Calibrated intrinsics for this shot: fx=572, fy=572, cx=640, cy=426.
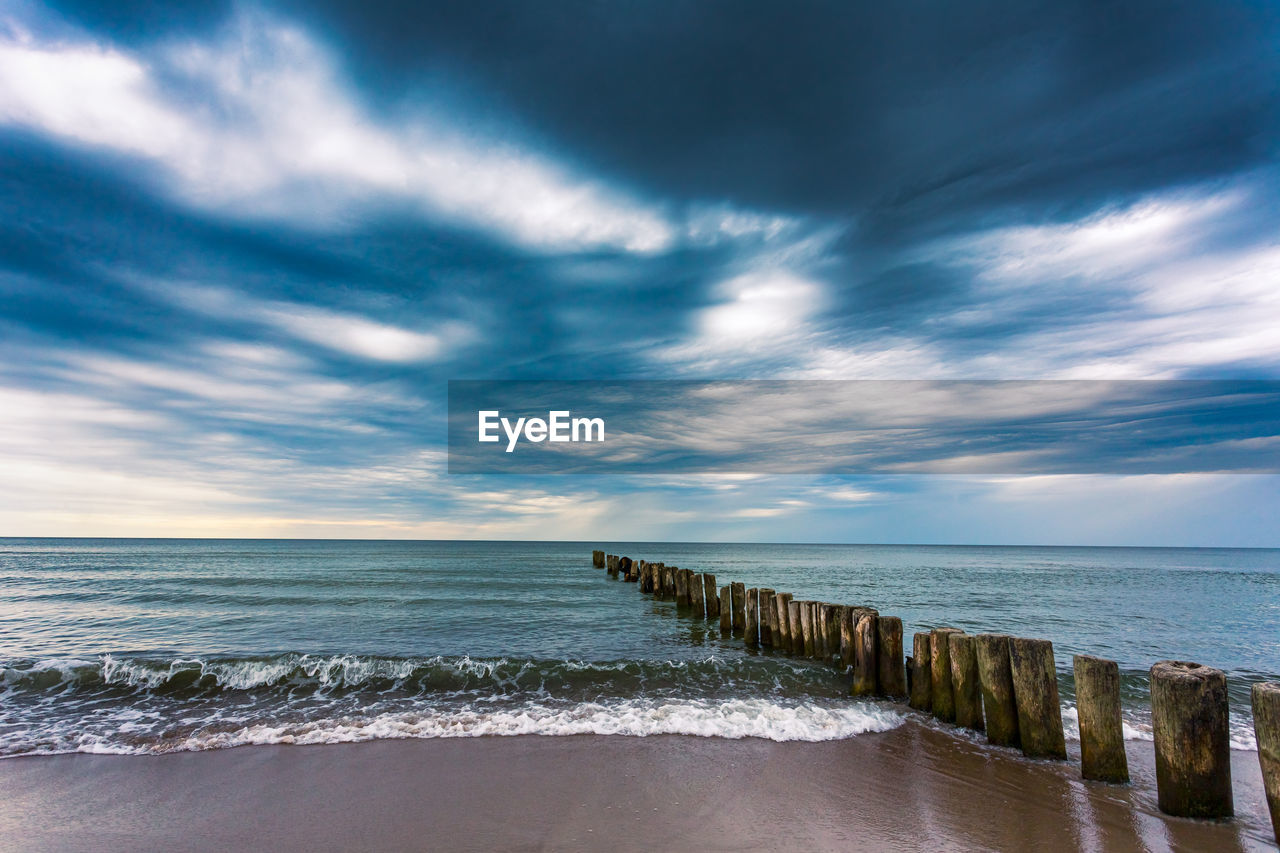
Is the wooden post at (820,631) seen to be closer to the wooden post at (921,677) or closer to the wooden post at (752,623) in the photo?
the wooden post at (752,623)

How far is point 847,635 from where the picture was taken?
9.92m

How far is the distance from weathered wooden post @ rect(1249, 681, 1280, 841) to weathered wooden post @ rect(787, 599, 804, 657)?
7102 millimetres

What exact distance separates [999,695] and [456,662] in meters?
8.93

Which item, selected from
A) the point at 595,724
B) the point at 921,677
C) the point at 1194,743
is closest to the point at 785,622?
the point at 921,677

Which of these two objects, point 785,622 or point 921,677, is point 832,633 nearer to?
point 785,622

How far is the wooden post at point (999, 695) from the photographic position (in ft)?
21.6

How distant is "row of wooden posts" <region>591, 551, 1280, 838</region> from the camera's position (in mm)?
4863

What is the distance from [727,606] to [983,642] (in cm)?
841

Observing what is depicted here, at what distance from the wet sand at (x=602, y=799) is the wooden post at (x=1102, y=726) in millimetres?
165

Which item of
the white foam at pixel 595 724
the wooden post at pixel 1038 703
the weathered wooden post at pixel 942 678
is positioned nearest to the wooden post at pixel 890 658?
the white foam at pixel 595 724

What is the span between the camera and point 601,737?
7.17 metres

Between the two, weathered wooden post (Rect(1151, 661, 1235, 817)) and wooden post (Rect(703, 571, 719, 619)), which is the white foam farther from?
wooden post (Rect(703, 571, 719, 619))

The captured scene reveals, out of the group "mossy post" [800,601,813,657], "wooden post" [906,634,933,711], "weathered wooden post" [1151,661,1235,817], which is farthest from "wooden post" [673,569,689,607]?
"weathered wooden post" [1151,661,1235,817]

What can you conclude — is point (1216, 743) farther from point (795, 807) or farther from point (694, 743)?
point (694, 743)
